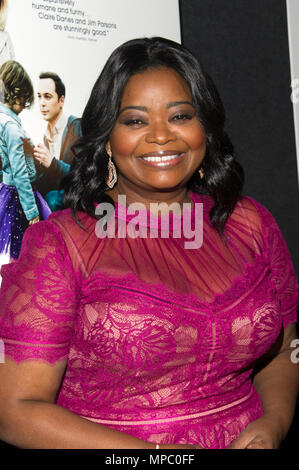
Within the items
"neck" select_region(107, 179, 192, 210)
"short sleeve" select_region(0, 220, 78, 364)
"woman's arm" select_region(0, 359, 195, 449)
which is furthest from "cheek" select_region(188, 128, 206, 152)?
"woman's arm" select_region(0, 359, 195, 449)

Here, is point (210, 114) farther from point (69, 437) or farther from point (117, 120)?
point (69, 437)

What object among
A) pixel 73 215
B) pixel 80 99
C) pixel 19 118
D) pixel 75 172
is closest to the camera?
pixel 73 215

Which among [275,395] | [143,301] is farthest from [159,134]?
[275,395]

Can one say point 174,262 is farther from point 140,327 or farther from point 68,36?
point 68,36

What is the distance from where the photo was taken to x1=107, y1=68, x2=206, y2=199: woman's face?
1430 mm

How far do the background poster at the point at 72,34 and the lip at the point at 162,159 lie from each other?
472mm

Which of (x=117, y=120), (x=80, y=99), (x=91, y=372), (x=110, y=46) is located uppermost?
(x=110, y=46)

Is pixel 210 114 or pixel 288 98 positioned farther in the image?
pixel 288 98

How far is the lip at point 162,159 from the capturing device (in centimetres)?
144

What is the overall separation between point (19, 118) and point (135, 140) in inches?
18.2

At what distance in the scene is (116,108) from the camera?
1.45 meters

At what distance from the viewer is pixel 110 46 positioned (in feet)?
6.37
